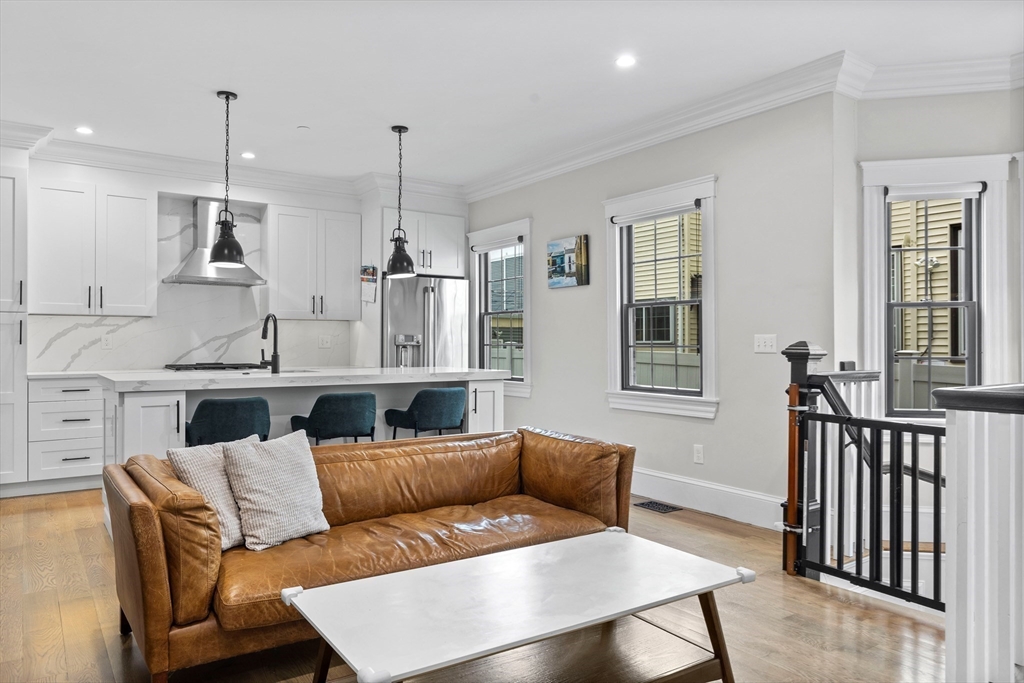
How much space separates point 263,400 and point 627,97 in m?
2.92

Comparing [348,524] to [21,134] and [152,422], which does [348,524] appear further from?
[21,134]

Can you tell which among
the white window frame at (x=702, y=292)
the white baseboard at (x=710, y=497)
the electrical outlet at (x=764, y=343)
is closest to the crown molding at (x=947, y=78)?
the white window frame at (x=702, y=292)

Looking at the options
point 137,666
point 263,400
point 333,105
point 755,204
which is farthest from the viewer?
point 333,105

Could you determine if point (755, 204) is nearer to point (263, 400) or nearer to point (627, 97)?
point (627, 97)

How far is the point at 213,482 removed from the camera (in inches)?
95.9

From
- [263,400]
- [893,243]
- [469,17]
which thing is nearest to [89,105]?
[263,400]

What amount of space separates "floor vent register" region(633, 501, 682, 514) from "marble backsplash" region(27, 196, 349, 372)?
3.63 meters

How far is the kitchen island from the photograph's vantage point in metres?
3.59

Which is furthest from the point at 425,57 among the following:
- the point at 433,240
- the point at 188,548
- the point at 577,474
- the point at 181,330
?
the point at 181,330

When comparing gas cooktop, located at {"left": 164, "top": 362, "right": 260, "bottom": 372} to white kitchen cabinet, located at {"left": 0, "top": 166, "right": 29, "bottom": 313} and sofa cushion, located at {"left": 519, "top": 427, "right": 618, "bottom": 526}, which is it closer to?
white kitchen cabinet, located at {"left": 0, "top": 166, "right": 29, "bottom": 313}

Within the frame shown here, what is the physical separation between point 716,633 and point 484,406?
287 centimetres

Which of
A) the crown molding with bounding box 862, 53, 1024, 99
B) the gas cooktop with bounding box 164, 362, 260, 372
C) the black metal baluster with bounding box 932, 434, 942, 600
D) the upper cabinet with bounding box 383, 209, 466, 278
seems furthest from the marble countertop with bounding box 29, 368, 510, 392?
the crown molding with bounding box 862, 53, 1024, 99

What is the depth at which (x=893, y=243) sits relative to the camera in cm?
416

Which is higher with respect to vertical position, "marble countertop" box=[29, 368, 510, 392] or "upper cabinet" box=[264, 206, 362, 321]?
"upper cabinet" box=[264, 206, 362, 321]
